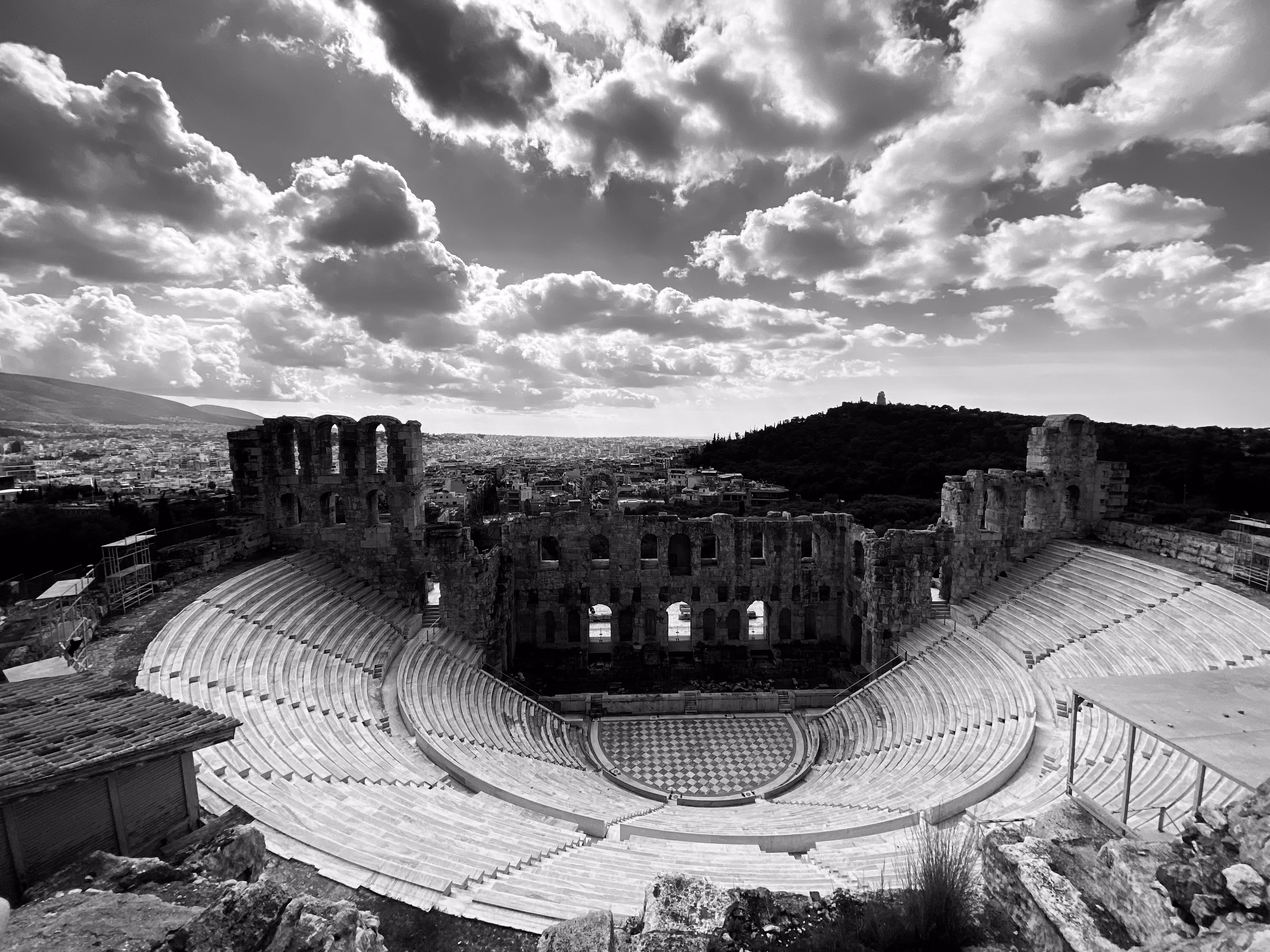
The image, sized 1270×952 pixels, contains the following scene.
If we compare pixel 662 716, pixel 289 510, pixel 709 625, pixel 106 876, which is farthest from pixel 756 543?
pixel 106 876

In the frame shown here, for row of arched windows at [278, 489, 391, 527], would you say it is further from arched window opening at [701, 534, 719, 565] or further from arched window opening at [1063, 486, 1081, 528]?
arched window opening at [1063, 486, 1081, 528]

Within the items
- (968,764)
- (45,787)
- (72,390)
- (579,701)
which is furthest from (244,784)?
(72,390)

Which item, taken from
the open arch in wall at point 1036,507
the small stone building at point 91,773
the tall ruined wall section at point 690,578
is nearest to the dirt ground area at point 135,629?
the small stone building at point 91,773

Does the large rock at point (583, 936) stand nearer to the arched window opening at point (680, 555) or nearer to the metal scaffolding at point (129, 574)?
the metal scaffolding at point (129, 574)

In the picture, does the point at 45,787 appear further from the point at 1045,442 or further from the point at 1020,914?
the point at 1045,442

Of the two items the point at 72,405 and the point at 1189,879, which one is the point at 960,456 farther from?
the point at 72,405

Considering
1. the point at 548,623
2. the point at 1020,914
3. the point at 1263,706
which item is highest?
the point at 1263,706
